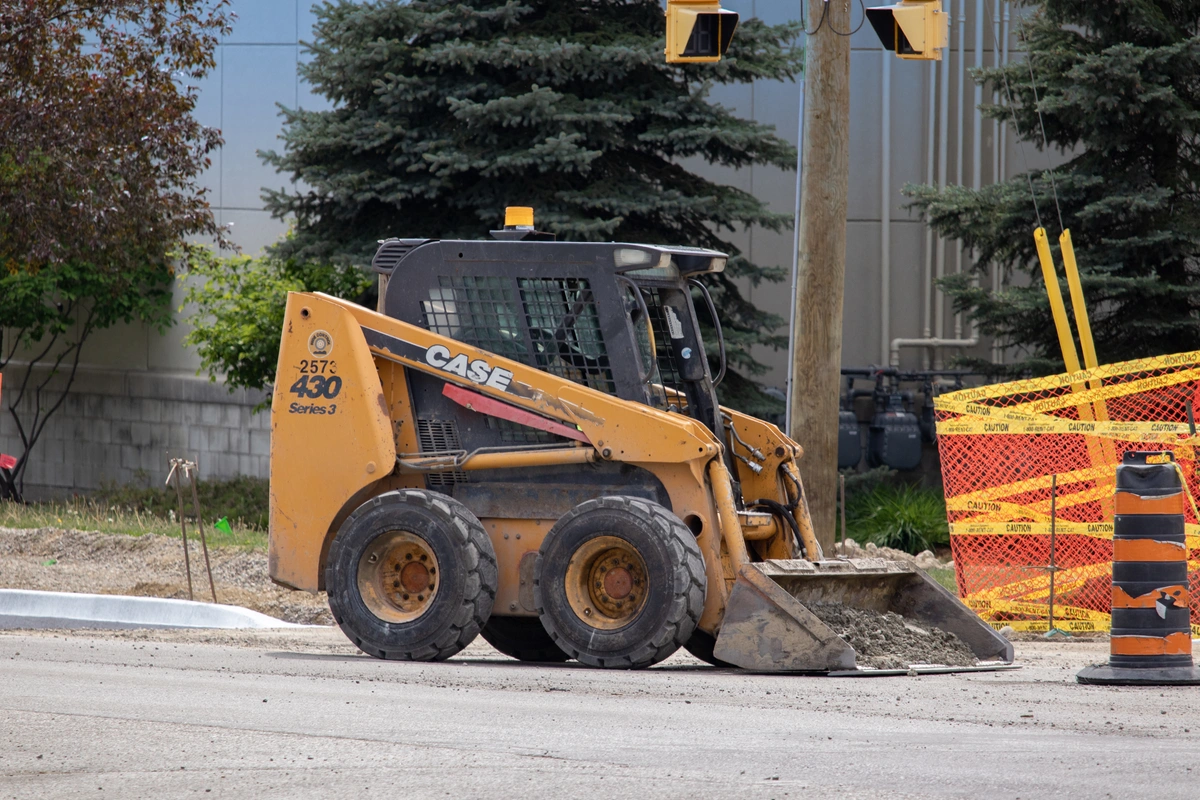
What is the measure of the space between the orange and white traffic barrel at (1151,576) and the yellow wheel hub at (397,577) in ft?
12.5

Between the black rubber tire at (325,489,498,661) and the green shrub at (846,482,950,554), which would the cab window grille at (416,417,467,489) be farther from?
the green shrub at (846,482,950,554)

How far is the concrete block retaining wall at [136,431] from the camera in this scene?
24469 mm

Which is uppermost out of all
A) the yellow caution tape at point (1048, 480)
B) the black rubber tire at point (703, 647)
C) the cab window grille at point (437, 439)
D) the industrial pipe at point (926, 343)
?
the industrial pipe at point (926, 343)

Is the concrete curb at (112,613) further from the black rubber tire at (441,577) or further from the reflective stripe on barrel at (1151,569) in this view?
the reflective stripe on barrel at (1151,569)

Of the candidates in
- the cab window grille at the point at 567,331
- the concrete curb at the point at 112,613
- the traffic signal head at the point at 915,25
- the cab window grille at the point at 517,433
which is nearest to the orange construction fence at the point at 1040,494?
the traffic signal head at the point at 915,25

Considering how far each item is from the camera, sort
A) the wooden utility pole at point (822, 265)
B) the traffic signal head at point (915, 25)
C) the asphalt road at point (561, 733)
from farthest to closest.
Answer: the traffic signal head at point (915, 25)
the wooden utility pole at point (822, 265)
the asphalt road at point (561, 733)

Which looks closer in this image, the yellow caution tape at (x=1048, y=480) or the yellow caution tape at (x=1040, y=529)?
the yellow caution tape at (x=1040, y=529)

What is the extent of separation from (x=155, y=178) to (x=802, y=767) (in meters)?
15.5

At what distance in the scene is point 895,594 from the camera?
998 centimetres

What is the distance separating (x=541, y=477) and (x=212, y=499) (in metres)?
14.5

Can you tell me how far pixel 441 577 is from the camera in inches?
366

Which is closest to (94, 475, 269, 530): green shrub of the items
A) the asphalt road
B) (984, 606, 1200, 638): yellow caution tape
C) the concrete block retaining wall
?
the concrete block retaining wall

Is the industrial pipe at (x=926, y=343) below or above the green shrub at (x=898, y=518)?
above

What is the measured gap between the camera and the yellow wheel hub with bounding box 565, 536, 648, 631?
906 cm
